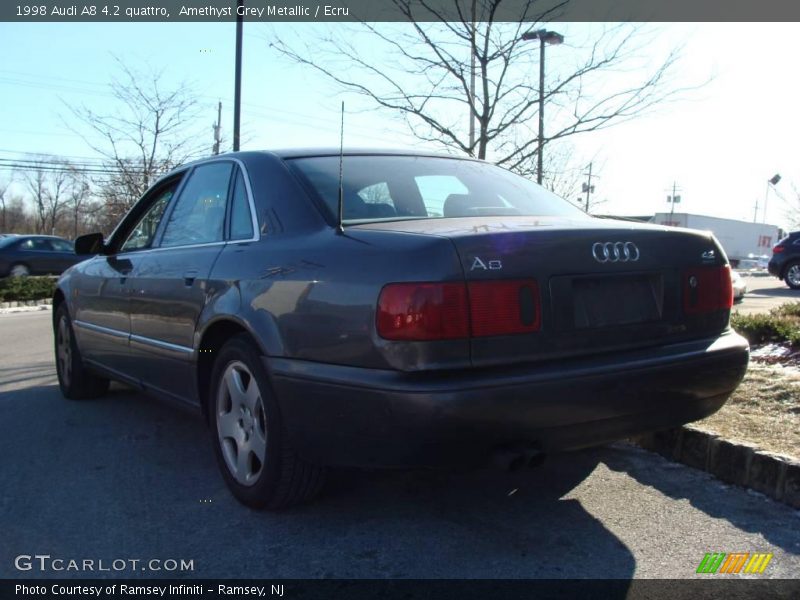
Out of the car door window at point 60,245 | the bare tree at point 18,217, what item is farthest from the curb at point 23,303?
the bare tree at point 18,217

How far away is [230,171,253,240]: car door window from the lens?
A: 11.9 feet

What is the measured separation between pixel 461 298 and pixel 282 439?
3.34ft

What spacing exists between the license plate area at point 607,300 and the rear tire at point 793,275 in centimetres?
1691

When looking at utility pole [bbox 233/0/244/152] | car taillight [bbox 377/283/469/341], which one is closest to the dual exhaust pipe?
car taillight [bbox 377/283/469/341]

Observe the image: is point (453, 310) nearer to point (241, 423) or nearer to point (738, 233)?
point (241, 423)

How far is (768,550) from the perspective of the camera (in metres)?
2.92

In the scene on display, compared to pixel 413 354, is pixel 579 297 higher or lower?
higher

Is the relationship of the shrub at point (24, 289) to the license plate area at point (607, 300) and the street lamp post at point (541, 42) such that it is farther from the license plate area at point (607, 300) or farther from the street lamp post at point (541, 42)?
the license plate area at point (607, 300)

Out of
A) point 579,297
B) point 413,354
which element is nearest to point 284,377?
point 413,354

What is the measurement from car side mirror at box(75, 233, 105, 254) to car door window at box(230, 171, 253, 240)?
190 cm

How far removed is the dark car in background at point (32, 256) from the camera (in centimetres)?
2097

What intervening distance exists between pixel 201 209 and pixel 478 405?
7.56 ft

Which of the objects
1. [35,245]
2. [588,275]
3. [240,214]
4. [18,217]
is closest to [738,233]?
[35,245]
